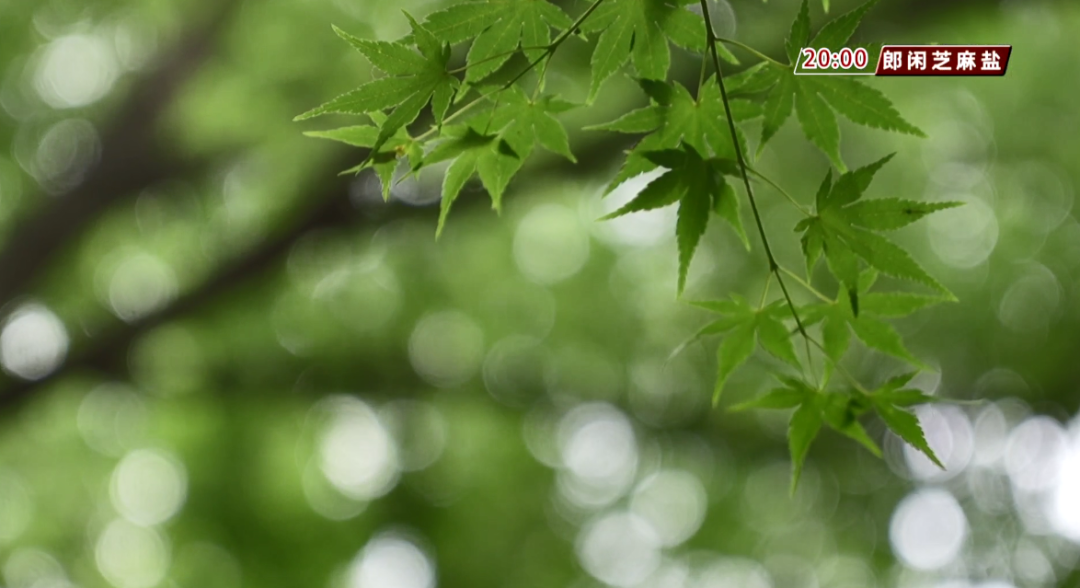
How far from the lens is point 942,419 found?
5.32 metres

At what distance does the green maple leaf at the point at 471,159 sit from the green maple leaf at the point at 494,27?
73mm

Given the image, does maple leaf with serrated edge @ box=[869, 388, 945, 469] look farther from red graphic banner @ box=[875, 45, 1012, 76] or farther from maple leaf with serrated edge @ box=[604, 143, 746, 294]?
red graphic banner @ box=[875, 45, 1012, 76]

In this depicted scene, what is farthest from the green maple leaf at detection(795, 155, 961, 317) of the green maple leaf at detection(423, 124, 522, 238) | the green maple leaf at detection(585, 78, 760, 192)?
the green maple leaf at detection(423, 124, 522, 238)

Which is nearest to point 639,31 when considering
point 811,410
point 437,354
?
point 811,410

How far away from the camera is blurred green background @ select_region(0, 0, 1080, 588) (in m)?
4.21

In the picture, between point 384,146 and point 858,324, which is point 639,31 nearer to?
point 384,146

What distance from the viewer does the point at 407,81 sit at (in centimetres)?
93

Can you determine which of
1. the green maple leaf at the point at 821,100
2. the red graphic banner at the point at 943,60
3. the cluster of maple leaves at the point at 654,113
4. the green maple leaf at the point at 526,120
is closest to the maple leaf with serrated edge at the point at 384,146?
the cluster of maple leaves at the point at 654,113

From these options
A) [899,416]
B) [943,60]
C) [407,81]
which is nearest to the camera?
[407,81]

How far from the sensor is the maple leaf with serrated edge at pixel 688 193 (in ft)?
3.32

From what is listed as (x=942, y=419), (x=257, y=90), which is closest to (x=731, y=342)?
(x=257, y=90)

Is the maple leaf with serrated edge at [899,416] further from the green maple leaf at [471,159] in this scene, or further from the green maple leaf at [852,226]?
the green maple leaf at [471,159]

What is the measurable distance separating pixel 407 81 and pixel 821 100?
1.76 ft

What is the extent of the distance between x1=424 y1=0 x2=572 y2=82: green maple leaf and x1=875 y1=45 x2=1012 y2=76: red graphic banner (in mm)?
534
